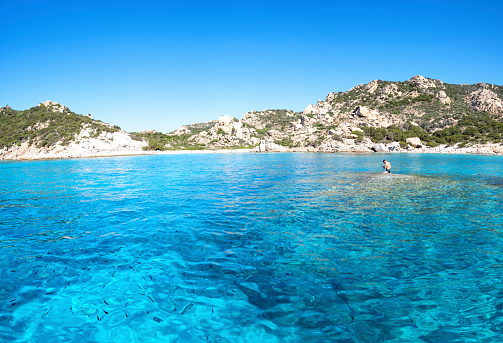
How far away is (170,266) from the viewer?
8.08 m

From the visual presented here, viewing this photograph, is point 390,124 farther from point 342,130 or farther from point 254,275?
point 254,275

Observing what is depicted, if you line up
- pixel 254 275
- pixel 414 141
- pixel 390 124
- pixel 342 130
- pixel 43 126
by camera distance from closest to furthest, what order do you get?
pixel 254 275 → pixel 414 141 → pixel 43 126 → pixel 342 130 → pixel 390 124

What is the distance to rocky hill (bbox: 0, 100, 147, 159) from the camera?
106438 mm

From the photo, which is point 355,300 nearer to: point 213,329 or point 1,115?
point 213,329

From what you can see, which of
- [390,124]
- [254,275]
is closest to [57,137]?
[254,275]

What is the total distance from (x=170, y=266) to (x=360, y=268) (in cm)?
571

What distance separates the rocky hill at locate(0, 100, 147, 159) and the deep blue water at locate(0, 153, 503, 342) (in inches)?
4410

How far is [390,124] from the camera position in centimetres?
13362

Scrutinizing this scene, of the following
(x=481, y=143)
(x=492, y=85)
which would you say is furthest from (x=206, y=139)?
(x=492, y=85)

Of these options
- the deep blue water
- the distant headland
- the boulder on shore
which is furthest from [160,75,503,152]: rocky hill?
the deep blue water

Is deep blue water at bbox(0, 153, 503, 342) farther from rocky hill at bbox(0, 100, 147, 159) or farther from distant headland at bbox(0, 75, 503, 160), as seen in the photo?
rocky hill at bbox(0, 100, 147, 159)

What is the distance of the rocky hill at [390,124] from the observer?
108 metres

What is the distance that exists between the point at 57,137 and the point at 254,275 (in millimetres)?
135575

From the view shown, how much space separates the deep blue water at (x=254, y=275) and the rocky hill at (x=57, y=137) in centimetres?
11201
